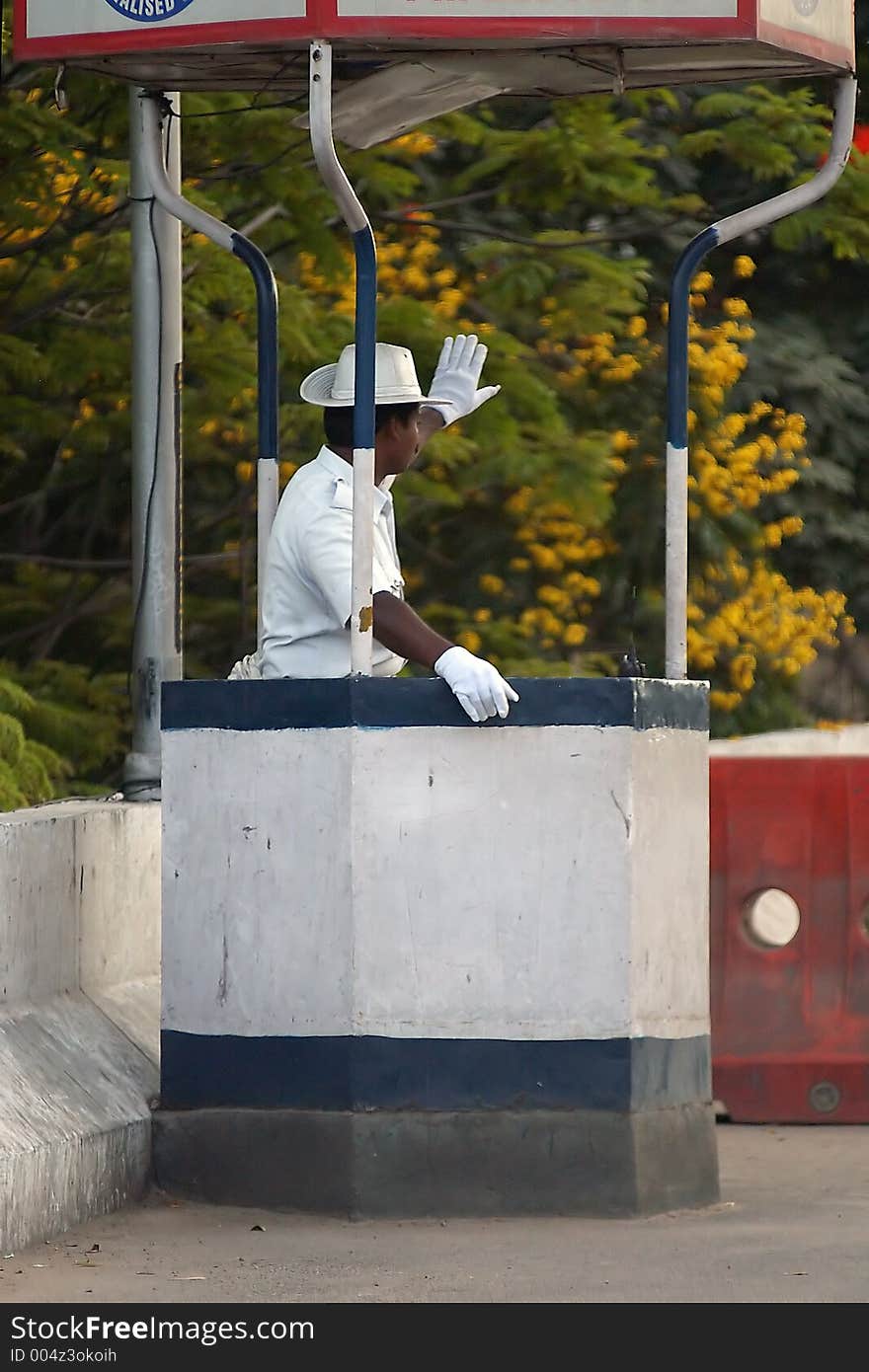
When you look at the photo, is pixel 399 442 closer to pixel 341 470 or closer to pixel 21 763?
pixel 341 470

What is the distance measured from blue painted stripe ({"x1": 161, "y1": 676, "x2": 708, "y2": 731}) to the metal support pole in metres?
2.63

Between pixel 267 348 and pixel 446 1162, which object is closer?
pixel 446 1162

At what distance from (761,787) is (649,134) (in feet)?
25.0

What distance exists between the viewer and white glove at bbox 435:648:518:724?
6777mm

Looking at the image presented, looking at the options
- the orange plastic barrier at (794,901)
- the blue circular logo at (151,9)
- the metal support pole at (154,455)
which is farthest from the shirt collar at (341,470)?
the orange plastic barrier at (794,901)

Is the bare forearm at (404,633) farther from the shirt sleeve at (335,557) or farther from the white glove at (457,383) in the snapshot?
the white glove at (457,383)

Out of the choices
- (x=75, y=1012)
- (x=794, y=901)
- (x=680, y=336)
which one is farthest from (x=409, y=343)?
(x=75, y=1012)

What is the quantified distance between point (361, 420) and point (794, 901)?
11.3 ft

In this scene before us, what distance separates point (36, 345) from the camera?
13.1m

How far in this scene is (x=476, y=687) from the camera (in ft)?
22.2

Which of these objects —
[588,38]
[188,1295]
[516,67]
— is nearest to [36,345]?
[516,67]

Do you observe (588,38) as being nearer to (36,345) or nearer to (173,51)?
(173,51)

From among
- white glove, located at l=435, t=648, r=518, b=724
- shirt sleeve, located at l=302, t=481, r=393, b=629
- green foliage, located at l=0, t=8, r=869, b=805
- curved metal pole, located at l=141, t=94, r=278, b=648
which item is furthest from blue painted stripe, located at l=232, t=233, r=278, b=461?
green foliage, located at l=0, t=8, r=869, b=805

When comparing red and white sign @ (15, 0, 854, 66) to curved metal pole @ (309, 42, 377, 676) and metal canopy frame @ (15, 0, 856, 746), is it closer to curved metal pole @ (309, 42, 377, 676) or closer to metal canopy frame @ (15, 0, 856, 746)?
metal canopy frame @ (15, 0, 856, 746)
